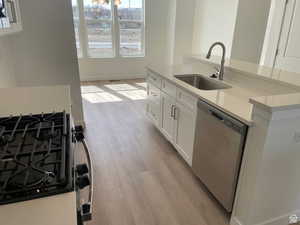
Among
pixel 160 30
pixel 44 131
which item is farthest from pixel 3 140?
pixel 160 30

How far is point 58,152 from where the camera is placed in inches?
38.3

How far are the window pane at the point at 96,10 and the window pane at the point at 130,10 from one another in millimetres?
315

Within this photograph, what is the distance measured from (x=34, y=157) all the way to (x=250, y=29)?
4.39 metres

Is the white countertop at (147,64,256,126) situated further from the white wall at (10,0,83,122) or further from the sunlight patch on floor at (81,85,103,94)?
the sunlight patch on floor at (81,85,103,94)

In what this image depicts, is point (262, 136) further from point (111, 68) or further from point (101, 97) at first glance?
point (111, 68)

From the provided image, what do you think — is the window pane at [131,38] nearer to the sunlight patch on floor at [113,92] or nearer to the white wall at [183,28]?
the sunlight patch on floor at [113,92]

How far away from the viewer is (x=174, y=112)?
2650mm

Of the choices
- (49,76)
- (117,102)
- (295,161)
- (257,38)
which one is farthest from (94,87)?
(295,161)

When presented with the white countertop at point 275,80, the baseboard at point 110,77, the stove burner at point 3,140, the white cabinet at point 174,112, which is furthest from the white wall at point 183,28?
the stove burner at point 3,140

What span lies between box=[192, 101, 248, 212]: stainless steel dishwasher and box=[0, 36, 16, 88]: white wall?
197 cm

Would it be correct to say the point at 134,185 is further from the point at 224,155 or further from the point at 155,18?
the point at 155,18

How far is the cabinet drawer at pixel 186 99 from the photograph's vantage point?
2212mm

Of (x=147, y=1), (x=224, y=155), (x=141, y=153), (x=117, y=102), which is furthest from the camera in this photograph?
(x=147, y=1)

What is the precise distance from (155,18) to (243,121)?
17.5ft
